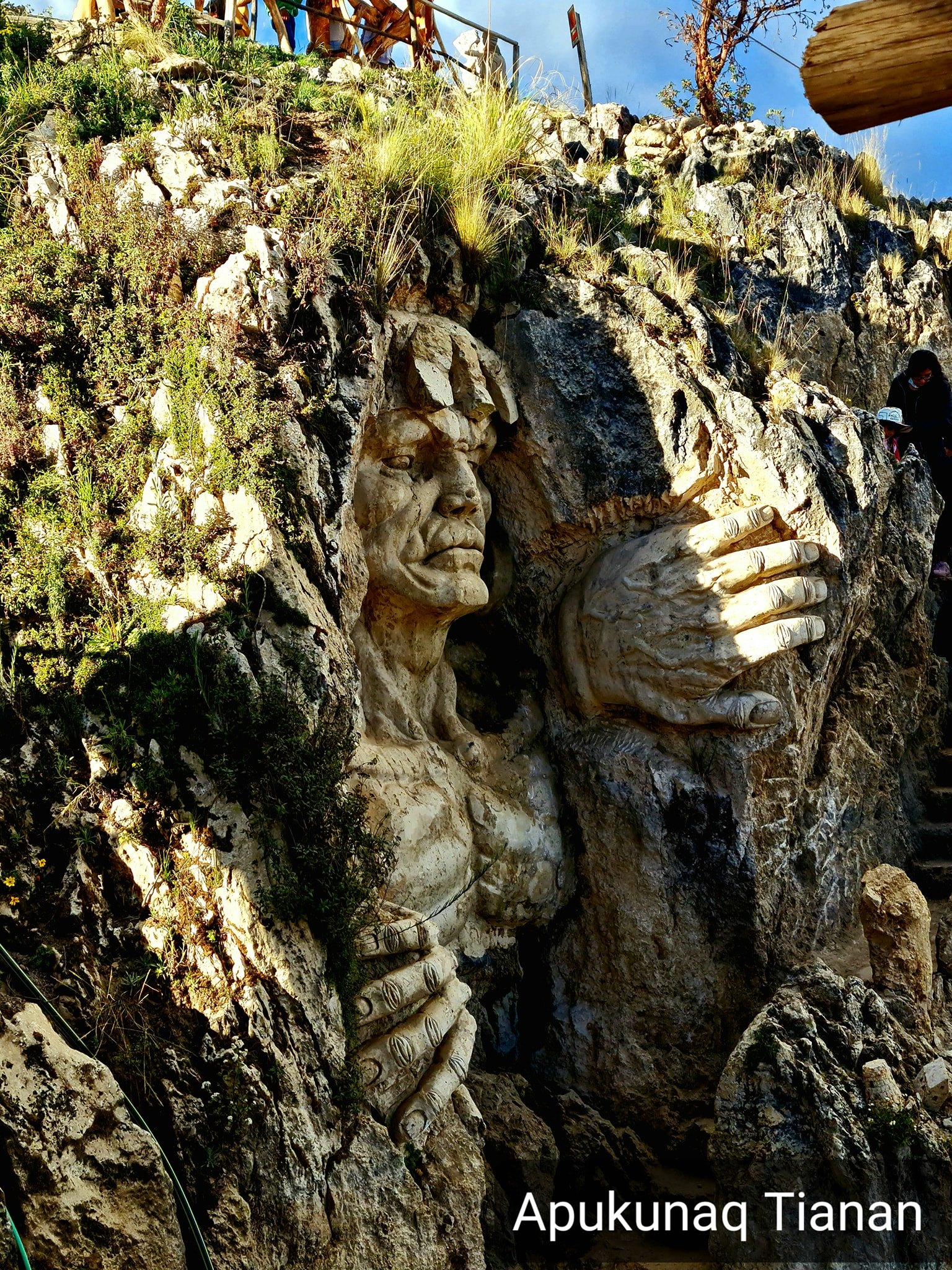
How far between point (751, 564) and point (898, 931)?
6.48ft

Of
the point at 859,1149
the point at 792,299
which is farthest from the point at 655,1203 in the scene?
the point at 792,299

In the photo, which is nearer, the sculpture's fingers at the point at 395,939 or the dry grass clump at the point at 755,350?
the sculpture's fingers at the point at 395,939

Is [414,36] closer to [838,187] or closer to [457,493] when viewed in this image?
[838,187]

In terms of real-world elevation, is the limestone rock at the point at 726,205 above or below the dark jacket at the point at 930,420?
above

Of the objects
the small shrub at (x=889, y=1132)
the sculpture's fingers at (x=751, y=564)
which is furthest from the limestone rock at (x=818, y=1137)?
the sculpture's fingers at (x=751, y=564)

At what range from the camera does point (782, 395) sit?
25.0 feet

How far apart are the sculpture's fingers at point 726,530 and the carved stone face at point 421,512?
3.82 feet

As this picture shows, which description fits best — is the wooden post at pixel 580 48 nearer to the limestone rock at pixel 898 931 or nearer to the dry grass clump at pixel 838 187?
the dry grass clump at pixel 838 187

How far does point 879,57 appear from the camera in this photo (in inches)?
148

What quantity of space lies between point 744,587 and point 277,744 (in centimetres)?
301

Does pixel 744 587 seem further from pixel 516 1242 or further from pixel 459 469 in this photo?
pixel 516 1242

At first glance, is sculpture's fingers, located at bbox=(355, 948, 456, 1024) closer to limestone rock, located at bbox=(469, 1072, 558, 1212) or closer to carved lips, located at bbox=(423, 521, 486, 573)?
limestone rock, located at bbox=(469, 1072, 558, 1212)

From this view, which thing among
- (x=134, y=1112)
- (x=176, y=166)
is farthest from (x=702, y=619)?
(x=134, y=1112)

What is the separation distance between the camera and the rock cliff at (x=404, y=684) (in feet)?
15.1
